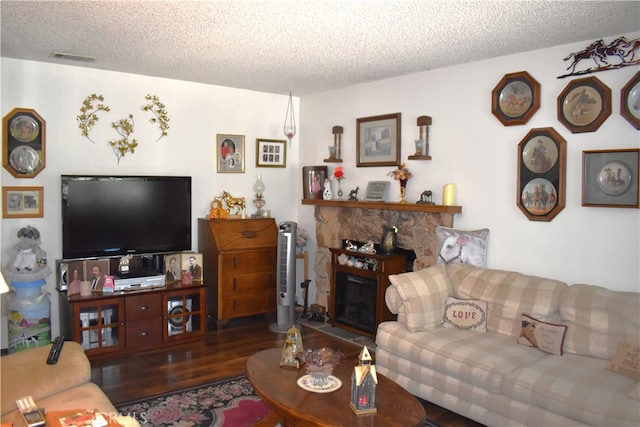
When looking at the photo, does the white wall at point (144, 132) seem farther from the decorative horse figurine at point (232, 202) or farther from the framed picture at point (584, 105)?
the framed picture at point (584, 105)

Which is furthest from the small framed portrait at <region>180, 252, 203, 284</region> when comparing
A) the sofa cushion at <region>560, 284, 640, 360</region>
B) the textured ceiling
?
the sofa cushion at <region>560, 284, 640, 360</region>

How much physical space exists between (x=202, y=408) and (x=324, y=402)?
1201mm

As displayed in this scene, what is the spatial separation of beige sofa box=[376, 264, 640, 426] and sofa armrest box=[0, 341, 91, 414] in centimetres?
204

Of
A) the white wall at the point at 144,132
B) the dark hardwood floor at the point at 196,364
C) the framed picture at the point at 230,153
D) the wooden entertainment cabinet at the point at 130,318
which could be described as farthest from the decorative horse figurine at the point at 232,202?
the dark hardwood floor at the point at 196,364

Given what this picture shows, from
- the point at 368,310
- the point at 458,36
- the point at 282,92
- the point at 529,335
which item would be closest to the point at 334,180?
the point at 282,92

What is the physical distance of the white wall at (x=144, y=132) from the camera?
14.2ft

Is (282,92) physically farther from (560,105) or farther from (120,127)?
(560,105)

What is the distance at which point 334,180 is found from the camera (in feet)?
18.1

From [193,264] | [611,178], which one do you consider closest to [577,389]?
[611,178]

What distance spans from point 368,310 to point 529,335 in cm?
177

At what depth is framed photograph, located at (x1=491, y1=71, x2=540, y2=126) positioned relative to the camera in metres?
3.73

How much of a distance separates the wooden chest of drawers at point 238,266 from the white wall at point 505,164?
1.20 m

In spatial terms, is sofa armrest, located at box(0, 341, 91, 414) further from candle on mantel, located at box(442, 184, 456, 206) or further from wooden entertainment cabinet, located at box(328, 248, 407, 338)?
candle on mantel, located at box(442, 184, 456, 206)

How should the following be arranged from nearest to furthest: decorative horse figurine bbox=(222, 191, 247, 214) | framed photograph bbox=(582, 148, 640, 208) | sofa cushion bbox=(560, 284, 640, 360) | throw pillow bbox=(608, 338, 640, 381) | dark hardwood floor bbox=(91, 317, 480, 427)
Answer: throw pillow bbox=(608, 338, 640, 381) < sofa cushion bbox=(560, 284, 640, 360) < framed photograph bbox=(582, 148, 640, 208) < dark hardwood floor bbox=(91, 317, 480, 427) < decorative horse figurine bbox=(222, 191, 247, 214)
